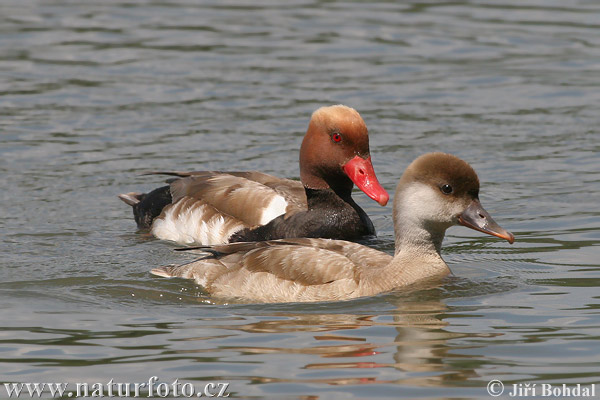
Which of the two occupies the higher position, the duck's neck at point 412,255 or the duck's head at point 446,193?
the duck's head at point 446,193

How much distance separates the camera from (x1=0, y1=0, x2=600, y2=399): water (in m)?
7.44

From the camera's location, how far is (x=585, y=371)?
7113 mm

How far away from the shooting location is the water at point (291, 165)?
744cm

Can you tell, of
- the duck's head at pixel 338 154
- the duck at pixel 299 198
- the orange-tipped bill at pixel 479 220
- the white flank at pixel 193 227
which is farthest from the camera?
the white flank at pixel 193 227

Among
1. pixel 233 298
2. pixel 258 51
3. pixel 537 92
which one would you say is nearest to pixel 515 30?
pixel 537 92

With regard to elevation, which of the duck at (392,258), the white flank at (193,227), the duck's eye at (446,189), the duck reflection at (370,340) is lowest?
the white flank at (193,227)

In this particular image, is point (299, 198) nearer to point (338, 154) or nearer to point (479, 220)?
point (338, 154)

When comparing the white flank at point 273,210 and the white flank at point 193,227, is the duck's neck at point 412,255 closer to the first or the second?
the white flank at point 273,210

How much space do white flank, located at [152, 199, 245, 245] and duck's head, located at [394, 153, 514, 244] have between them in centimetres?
278

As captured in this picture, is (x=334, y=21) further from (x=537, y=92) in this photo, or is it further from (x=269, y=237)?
(x=269, y=237)

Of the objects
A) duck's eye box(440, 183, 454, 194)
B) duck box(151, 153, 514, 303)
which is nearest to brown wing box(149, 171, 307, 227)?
duck box(151, 153, 514, 303)

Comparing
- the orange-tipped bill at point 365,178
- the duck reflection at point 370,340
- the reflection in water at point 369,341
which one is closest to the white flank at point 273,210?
the orange-tipped bill at point 365,178

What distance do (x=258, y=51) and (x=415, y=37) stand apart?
2.66 metres

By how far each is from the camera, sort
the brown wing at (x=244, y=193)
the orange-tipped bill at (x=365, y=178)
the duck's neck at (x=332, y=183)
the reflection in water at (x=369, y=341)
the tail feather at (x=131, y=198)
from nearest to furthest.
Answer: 1. the reflection in water at (x=369, y=341)
2. the orange-tipped bill at (x=365, y=178)
3. the duck's neck at (x=332, y=183)
4. the brown wing at (x=244, y=193)
5. the tail feather at (x=131, y=198)
